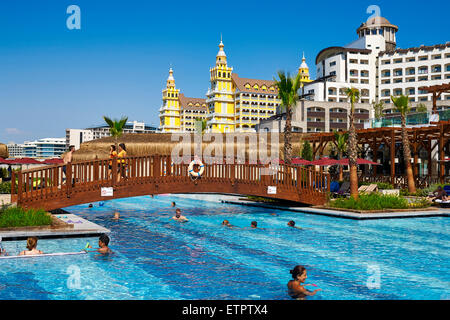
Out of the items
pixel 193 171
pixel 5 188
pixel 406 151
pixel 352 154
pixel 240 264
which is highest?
pixel 406 151

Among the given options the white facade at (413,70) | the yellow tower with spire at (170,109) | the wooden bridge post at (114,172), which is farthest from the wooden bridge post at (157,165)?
the yellow tower with spire at (170,109)

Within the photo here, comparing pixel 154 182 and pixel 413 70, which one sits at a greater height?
pixel 413 70

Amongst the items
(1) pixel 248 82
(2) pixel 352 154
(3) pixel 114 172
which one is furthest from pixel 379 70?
(3) pixel 114 172

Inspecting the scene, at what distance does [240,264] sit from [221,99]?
9932cm

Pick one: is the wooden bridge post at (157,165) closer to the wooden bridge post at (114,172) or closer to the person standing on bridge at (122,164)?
the person standing on bridge at (122,164)

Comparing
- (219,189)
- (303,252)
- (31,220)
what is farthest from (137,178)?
(303,252)

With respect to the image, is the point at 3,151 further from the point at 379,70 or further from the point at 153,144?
the point at 379,70

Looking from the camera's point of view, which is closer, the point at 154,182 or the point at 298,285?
the point at 298,285

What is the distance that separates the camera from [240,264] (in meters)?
10.8

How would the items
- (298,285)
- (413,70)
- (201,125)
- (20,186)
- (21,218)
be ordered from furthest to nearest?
1. (201,125)
2. (413,70)
3. (20,186)
4. (21,218)
5. (298,285)

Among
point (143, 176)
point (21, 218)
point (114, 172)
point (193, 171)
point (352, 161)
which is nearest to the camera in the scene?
point (21, 218)

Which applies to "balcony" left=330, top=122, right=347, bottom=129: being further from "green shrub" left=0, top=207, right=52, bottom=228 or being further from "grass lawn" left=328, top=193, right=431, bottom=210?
"green shrub" left=0, top=207, right=52, bottom=228

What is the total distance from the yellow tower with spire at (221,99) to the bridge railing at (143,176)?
84609 mm
